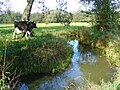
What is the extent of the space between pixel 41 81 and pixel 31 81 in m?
0.50

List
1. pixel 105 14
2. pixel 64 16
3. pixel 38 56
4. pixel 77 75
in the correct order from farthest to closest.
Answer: pixel 64 16
pixel 105 14
pixel 77 75
pixel 38 56

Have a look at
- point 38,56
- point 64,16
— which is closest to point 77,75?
point 38,56

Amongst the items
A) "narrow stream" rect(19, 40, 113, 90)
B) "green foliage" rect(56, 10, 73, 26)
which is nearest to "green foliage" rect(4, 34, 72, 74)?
"narrow stream" rect(19, 40, 113, 90)

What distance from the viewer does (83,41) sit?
25.4 metres

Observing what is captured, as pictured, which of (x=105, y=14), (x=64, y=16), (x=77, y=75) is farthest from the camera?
(x=64, y=16)

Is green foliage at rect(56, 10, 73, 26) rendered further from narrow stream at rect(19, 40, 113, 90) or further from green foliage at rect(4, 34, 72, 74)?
green foliage at rect(4, 34, 72, 74)

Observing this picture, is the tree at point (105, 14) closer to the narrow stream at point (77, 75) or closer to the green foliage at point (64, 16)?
the green foliage at point (64, 16)

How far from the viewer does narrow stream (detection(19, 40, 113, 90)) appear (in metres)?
12.4

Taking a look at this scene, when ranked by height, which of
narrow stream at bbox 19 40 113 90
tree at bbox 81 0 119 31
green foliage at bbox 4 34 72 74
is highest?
tree at bbox 81 0 119 31

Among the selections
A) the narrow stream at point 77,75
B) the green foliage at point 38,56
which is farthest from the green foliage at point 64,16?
the green foliage at point 38,56

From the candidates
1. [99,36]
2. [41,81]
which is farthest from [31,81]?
[99,36]

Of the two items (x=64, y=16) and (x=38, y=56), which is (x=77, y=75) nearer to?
(x=38, y=56)

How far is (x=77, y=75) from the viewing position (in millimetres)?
14195

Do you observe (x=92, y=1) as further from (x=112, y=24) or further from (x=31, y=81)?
(x=31, y=81)
